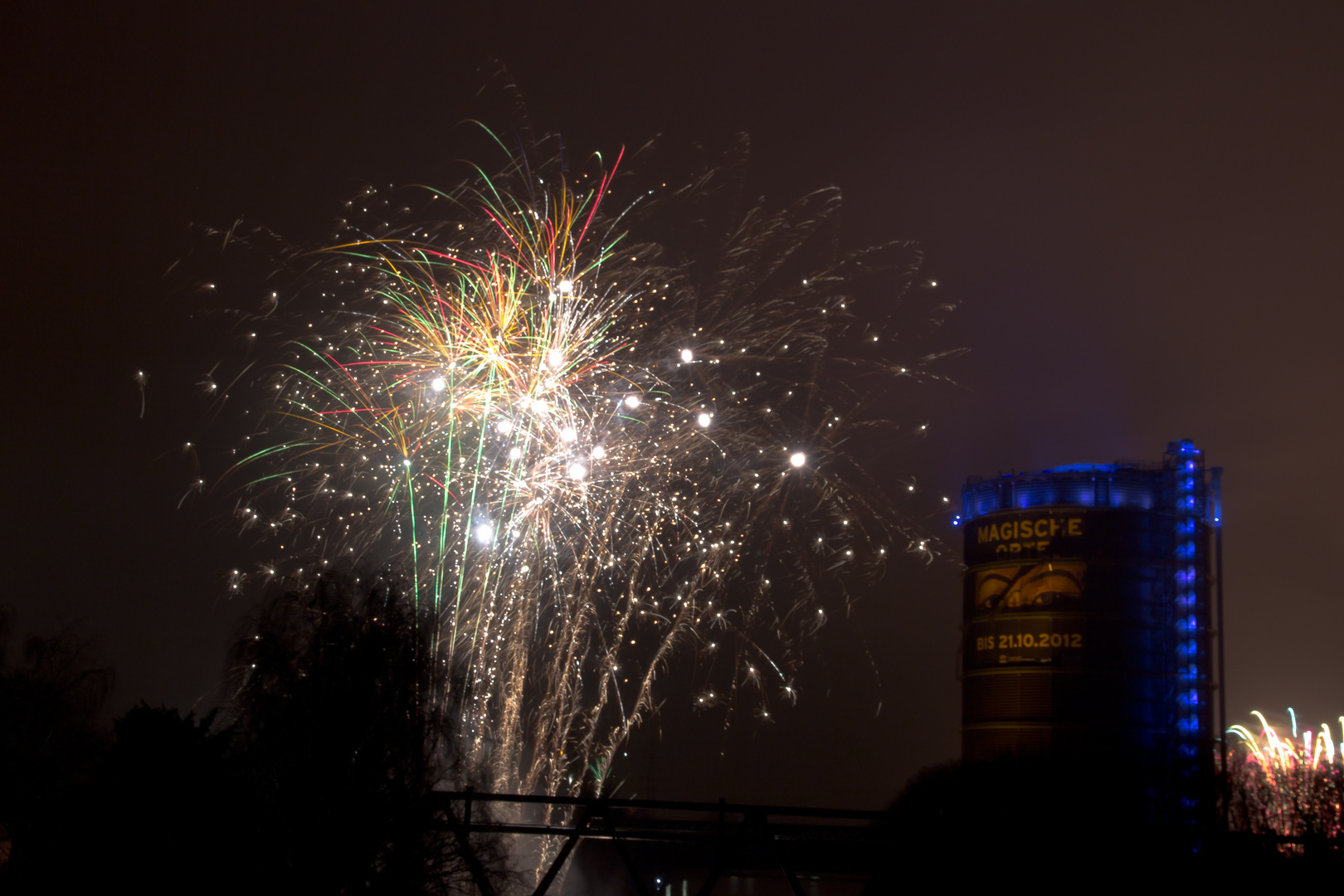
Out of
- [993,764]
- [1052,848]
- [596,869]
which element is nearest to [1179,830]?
[1052,848]

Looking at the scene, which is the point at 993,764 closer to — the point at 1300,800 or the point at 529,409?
the point at 1300,800

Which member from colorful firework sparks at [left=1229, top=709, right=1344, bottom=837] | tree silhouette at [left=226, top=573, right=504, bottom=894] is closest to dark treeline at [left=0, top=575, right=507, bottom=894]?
tree silhouette at [left=226, top=573, right=504, bottom=894]

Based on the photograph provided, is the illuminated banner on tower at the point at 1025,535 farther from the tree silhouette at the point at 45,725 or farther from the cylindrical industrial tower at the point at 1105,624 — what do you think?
the tree silhouette at the point at 45,725

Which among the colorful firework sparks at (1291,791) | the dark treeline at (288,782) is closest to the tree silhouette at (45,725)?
the dark treeline at (288,782)

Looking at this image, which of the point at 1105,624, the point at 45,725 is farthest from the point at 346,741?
the point at 1105,624

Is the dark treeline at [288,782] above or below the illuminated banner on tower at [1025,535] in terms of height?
below

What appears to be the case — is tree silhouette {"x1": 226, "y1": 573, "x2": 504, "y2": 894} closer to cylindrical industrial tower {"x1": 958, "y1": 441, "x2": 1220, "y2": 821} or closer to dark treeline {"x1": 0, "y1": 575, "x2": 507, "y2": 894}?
dark treeline {"x1": 0, "y1": 575, "x2": 507, "y2": 894}
